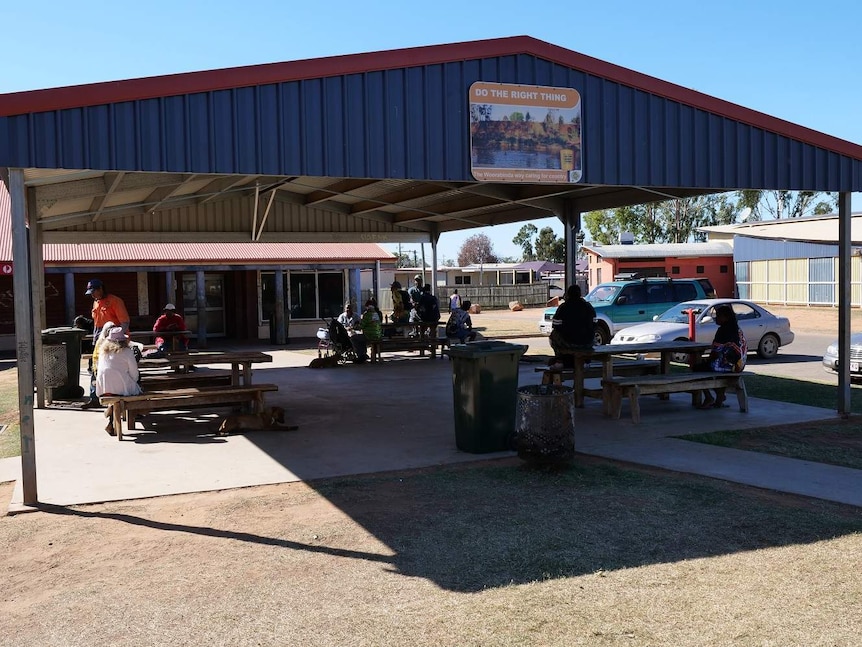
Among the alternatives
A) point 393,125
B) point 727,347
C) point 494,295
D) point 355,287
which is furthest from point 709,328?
point 494,295

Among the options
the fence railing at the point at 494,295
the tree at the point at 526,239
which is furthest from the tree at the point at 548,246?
the fence railing at the point at 494,295

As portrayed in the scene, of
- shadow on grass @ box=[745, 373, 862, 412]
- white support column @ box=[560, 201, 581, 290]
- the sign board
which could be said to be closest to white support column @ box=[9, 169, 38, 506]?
the sign board

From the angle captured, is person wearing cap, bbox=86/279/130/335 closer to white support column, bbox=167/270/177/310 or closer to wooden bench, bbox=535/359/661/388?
wooden bench, bbox=535/359/661/388

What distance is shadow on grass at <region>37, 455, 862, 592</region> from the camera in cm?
533

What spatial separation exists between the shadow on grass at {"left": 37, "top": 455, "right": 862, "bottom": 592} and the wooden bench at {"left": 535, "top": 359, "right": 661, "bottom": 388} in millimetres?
3688

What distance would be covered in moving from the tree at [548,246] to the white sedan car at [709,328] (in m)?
82.3

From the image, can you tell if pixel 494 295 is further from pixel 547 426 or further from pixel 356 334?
pixel 547 426

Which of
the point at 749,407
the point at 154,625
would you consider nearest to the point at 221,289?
the point at 749,407

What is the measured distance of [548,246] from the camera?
349ft

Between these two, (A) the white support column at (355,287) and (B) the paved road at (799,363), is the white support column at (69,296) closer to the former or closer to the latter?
(A) the white support column at (355,287)

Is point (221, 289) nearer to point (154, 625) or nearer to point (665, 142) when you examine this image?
point (665, 142)

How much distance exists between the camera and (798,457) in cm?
828

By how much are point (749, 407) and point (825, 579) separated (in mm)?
6852

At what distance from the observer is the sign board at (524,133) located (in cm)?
904
